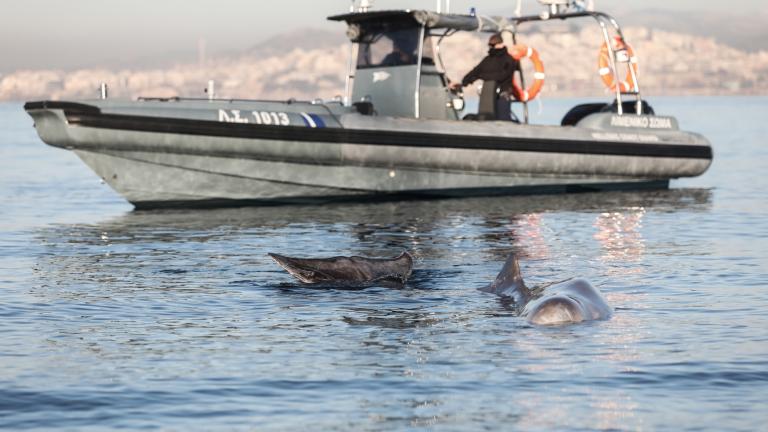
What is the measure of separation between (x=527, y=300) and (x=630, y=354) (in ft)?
5.43

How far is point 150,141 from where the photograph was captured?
15703mm

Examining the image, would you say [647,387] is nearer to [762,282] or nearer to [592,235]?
[762,282]

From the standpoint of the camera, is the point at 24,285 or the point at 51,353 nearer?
the point at 51,353

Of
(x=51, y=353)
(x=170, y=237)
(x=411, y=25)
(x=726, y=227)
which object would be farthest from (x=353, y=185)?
(x=51, y=353)

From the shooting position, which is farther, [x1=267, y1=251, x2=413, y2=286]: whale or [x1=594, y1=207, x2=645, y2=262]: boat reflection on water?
[x1=594, y1=207, x2=645, y2=262]: boat reflection on water

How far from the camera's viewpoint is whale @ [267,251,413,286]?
10.2 m

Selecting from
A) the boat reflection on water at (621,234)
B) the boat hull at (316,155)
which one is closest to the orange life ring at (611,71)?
the boat hull at (316,155)

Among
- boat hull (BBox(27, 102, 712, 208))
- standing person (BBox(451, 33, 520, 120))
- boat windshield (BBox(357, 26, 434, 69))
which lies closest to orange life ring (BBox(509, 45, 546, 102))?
standing person (BBox(451, 33, 520, 120))

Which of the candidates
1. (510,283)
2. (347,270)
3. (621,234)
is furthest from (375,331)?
(621,234)

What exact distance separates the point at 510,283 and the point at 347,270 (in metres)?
1.39

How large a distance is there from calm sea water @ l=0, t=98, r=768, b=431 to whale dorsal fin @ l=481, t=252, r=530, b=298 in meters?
0.24

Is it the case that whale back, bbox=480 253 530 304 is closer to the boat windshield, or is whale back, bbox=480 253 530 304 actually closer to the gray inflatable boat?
the gray inflatable boat

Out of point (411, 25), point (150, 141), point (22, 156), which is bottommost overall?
point (22, 156)

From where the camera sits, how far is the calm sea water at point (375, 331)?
6266mm
